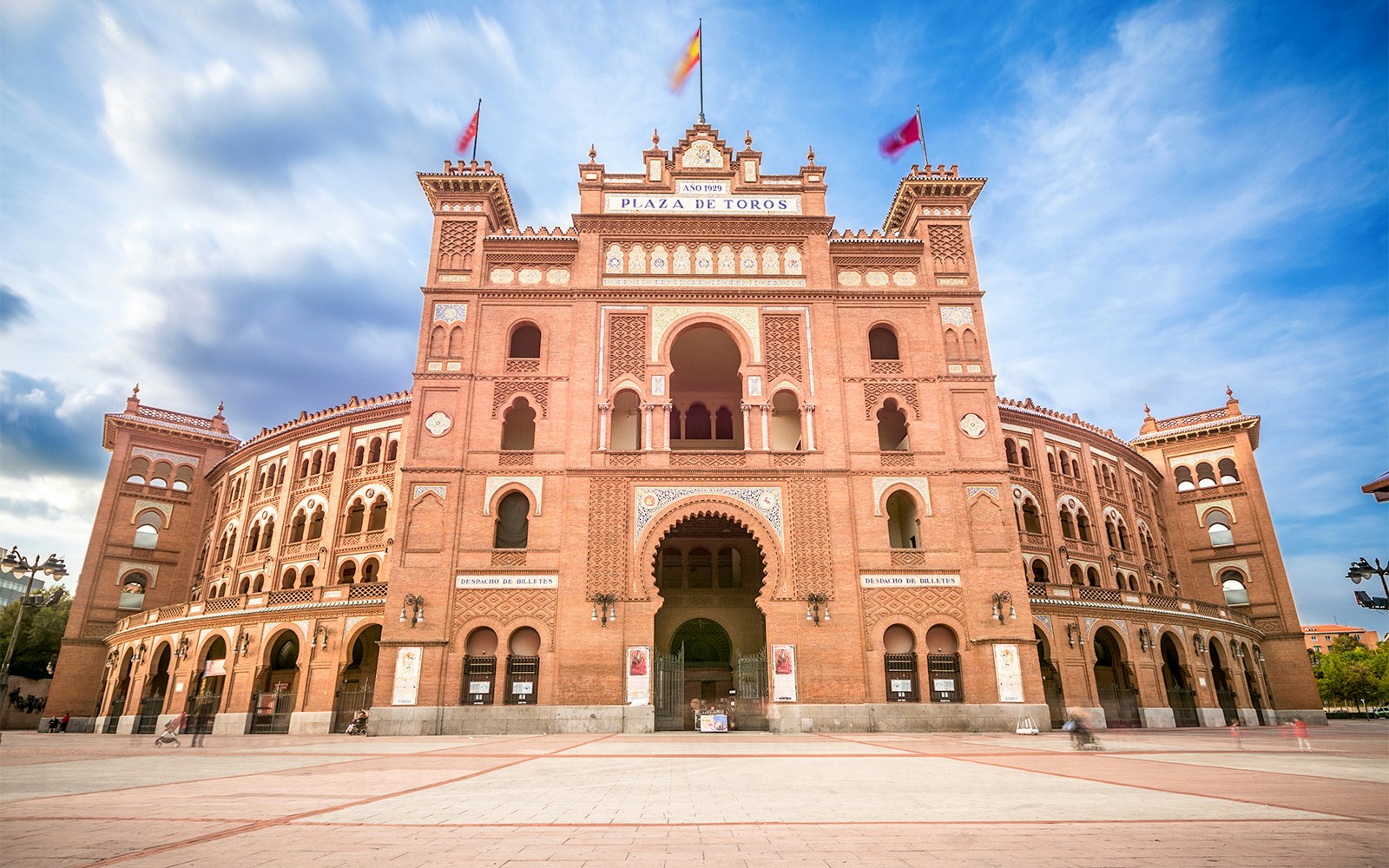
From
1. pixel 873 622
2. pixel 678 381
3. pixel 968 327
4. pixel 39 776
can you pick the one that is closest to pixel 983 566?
pixel 873 622

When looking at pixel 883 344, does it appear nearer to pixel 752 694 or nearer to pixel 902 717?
pixel 902 717

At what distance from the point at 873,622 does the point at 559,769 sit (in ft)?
49.4

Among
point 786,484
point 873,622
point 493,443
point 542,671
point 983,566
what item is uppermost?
point 493,443

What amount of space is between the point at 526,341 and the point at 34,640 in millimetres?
38568

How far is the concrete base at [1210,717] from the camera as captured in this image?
31.5 metres

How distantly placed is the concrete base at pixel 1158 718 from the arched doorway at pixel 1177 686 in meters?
0.58

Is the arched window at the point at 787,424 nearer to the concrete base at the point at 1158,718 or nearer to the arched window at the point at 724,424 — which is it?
the arched window at the point at 724,424

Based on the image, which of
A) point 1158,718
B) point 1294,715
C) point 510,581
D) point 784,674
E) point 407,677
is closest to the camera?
point 407,677

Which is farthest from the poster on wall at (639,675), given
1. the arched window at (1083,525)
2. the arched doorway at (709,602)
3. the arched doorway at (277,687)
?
the arched window at (1083,525)

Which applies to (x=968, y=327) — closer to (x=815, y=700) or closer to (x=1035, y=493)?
(x=1035, y=493)

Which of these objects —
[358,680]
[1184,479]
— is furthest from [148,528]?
[1184,479]

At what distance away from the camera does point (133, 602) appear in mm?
40125

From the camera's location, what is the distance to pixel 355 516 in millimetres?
35156

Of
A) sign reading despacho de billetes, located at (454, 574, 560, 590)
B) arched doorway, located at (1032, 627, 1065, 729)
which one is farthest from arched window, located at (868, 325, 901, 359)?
sign reading despacho de billetes, located at (454, 574, 560, 590)
